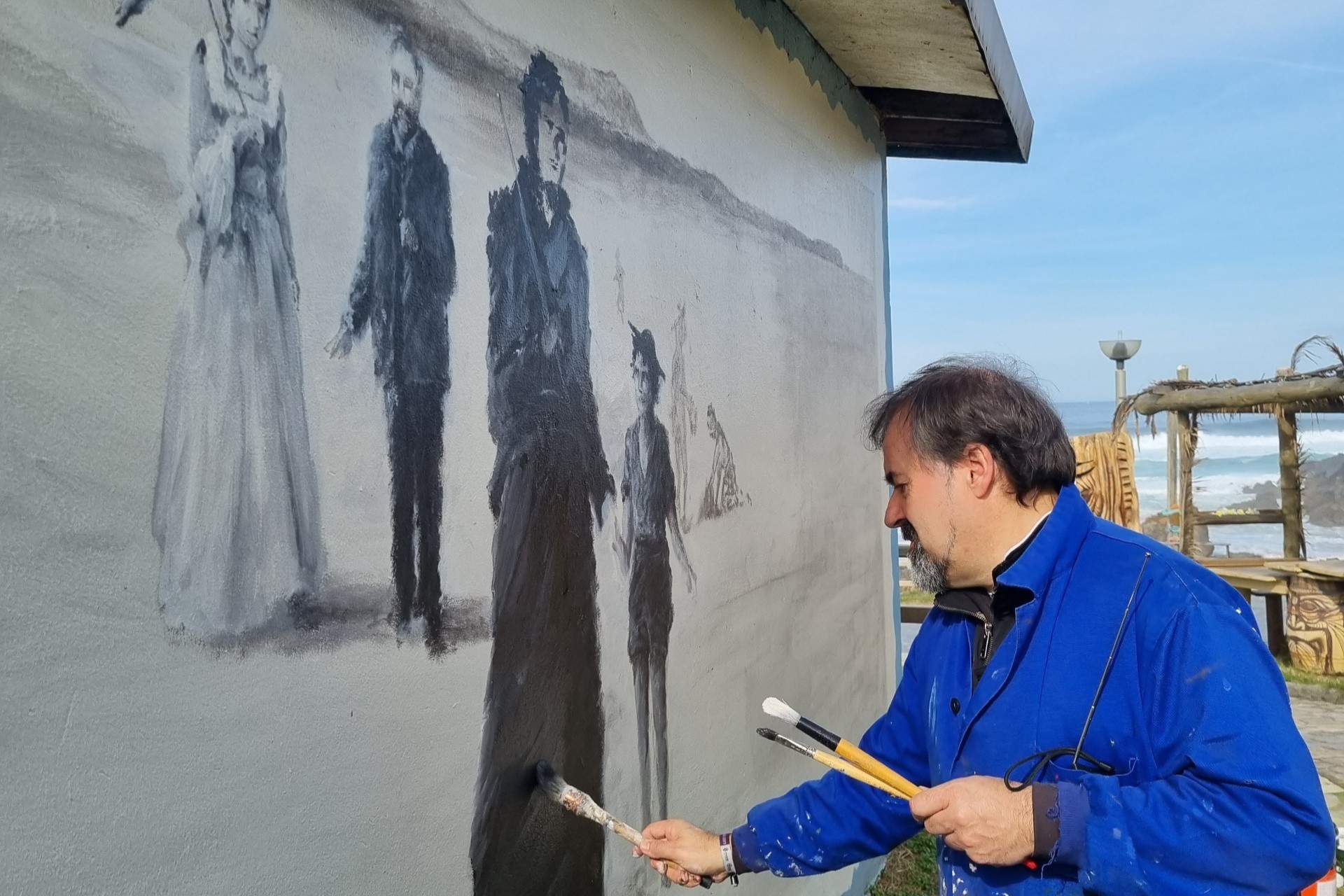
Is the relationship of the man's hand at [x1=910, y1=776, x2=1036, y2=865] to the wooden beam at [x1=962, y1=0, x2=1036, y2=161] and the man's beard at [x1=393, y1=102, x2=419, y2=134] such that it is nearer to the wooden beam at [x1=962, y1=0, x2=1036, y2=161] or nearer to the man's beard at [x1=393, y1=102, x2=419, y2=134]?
the man's beard at [x1=393, y1=102, x2=419, y2=134]

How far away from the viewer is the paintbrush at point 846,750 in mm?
1806

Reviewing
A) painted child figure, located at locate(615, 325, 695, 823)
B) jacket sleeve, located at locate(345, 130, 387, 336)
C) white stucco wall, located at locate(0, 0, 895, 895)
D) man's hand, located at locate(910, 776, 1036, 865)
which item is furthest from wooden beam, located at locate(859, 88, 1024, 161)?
man's hand, located at locate(910, 776, 1036, 865)

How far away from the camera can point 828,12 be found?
3.49 meters

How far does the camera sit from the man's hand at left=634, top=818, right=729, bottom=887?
2.02 m

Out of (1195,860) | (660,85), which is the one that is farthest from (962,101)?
(1195,860)

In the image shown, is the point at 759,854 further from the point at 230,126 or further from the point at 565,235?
the point at 230,126

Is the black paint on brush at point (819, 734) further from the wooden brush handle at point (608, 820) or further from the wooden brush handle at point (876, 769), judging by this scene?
the wooden brush handle at point (608, 820)

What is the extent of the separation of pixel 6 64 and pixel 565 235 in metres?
1.11

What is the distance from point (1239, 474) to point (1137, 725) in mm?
57212

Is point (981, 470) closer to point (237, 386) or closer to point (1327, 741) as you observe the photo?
point (237, 386)

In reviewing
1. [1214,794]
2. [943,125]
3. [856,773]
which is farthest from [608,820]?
[943,125]

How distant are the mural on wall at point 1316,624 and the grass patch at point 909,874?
19.0ft

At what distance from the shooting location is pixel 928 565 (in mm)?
1945

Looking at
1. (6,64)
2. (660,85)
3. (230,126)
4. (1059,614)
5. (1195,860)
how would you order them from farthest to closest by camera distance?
(660,85), (1059,614), (1195,860), (230,126), (6,64)
